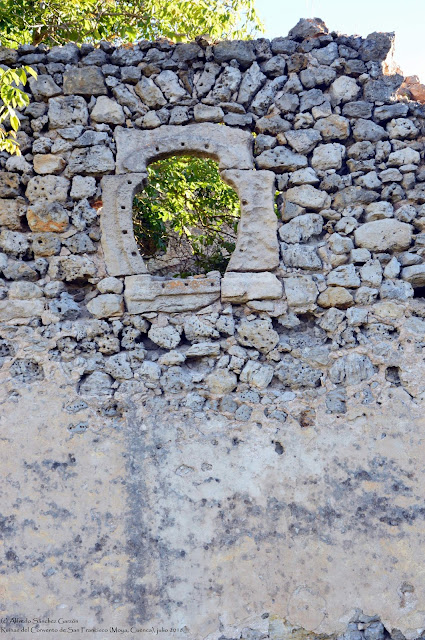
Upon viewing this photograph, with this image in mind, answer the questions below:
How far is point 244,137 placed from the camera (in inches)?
166

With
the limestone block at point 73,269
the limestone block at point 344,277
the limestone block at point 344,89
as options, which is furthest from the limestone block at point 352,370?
the limestone block at point 344,89

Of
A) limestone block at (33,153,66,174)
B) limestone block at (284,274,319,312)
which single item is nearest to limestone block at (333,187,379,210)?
limestone block at (284,274,319,312)

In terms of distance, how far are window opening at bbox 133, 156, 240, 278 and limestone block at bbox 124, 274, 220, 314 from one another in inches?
42.1

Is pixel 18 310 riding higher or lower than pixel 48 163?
lower

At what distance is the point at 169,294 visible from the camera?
4.02 metres

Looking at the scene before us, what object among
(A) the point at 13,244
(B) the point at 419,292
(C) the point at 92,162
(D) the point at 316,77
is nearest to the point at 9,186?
(A) the point at 13,244

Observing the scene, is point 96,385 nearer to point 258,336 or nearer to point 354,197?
point 258,336

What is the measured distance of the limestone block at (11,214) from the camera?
4.16 metres

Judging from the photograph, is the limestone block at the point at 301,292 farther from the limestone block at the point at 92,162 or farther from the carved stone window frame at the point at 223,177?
the limestone block at the point at 92,162

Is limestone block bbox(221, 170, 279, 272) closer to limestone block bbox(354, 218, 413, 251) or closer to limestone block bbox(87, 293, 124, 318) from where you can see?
limestone block bbox(354, 218, 413, 251)

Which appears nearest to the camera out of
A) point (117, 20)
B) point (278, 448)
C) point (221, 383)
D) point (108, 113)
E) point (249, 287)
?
point (278, 448)

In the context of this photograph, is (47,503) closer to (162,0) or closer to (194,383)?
(194,383)

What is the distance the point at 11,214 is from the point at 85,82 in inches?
41.4

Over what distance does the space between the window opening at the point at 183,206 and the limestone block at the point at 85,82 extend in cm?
111
